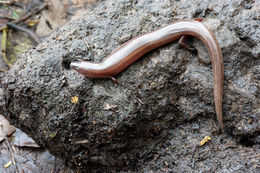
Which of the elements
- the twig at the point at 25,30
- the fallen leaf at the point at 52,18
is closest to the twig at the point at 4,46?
the twig at the point at 25,30

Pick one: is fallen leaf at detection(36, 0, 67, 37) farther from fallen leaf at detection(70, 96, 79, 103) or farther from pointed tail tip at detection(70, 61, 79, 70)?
fallen leaf at detection(70, 96, 79, 103)

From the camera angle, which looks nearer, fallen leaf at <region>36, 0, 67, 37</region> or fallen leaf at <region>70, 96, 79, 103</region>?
fallen leaf at <region>70, 96, 79, 103</region>

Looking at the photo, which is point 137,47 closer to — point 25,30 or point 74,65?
point 74,65

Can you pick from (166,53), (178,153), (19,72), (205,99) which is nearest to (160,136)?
(178,153)

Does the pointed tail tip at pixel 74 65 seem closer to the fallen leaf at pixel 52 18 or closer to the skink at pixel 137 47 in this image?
the skink at pixel 137 47

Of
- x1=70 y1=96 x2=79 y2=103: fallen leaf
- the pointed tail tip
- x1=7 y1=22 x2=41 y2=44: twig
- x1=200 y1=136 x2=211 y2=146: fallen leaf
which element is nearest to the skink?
the pointed tail tip

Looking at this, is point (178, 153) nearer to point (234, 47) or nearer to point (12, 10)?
point (234, 47)

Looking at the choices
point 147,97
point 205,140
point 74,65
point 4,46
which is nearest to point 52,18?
point 4,46

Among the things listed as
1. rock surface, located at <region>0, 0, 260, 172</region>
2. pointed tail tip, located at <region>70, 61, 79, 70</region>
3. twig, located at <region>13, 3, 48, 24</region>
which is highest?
twig, located at <region>13, 3, 48, 24</region>
